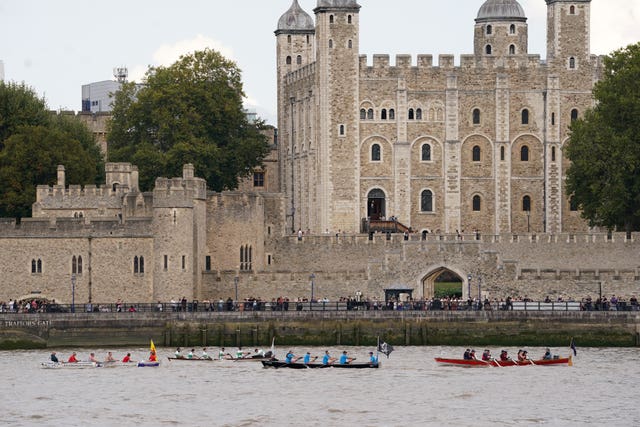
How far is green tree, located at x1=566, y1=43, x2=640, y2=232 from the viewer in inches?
4670

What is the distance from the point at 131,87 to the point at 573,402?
54029mm

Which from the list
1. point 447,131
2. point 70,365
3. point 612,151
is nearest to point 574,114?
point 447,131

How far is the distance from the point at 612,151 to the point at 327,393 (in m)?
35.1

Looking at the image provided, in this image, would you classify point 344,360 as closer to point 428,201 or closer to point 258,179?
point 428,201

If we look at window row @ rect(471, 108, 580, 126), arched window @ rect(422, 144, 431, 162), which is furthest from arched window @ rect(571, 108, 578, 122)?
arched window @ rect(422, 144, 431, 162)

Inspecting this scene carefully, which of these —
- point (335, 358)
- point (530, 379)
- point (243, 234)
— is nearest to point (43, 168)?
point (243, 234)

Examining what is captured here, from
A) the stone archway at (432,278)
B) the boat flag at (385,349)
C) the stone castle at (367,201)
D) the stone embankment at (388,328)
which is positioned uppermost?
the stone castle at (367,201)

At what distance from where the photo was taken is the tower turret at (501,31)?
139 meters

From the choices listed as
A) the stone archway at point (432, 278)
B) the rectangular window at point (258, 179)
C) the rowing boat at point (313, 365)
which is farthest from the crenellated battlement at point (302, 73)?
the rowing boat at point (313, 365)

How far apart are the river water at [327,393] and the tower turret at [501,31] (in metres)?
42.2

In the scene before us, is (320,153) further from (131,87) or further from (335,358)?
(335,358)

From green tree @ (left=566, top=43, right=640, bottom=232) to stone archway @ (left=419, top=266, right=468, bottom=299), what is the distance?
976 centimetres

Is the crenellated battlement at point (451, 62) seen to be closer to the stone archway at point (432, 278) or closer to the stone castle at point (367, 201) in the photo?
the stone castle at point (367, 201)

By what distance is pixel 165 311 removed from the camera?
3976 inches
